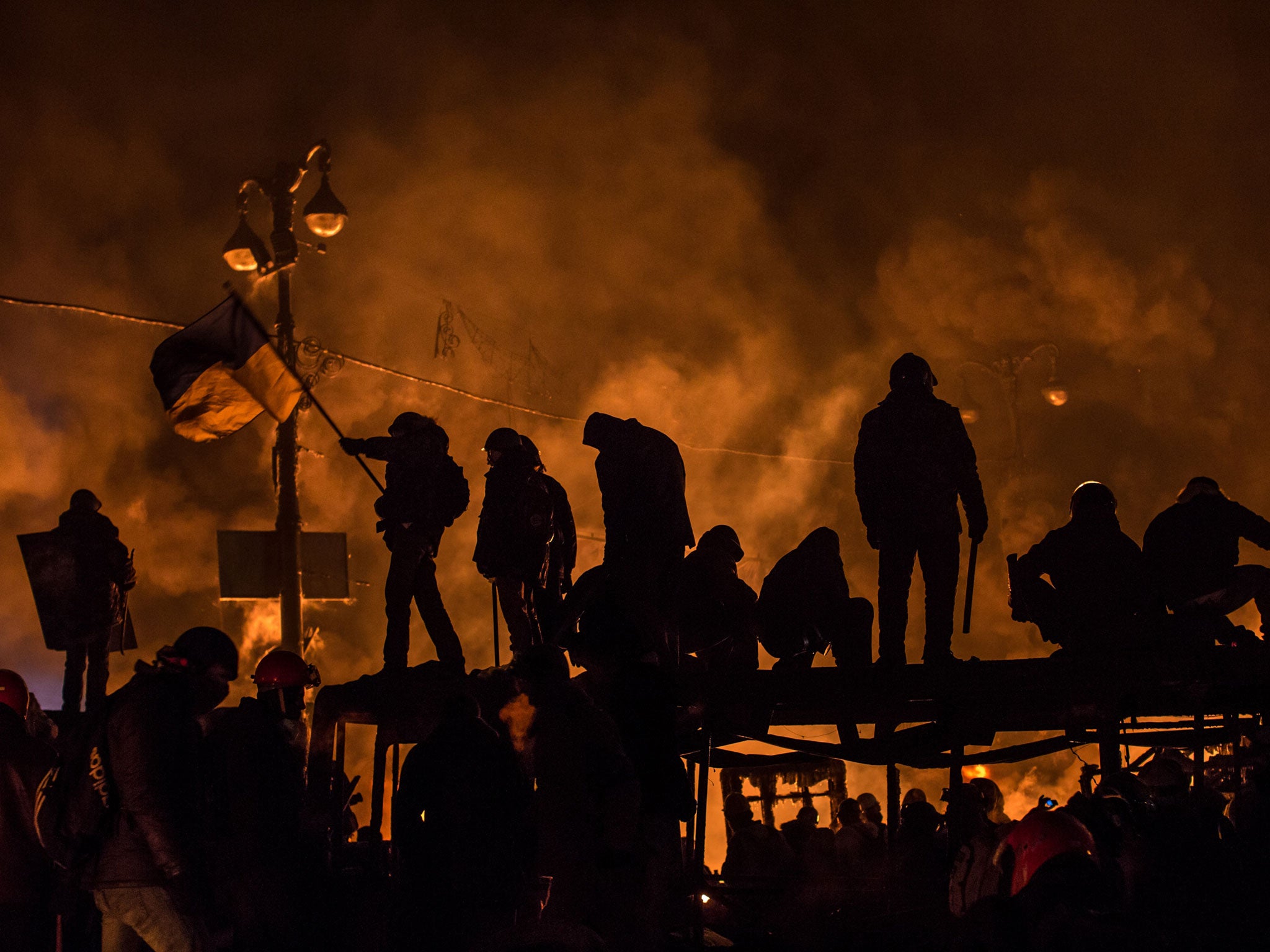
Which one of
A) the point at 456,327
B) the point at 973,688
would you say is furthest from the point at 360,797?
the point at 456,327

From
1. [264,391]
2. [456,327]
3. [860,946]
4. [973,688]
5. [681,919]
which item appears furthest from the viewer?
[456,327]

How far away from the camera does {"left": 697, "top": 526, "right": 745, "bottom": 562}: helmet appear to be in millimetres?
8211

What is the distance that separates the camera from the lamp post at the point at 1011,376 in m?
28.1

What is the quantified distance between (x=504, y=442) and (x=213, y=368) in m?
3.12

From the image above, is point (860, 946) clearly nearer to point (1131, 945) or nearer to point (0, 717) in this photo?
point (1131, 945)

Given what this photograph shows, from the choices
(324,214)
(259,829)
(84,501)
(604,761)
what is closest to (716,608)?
(604,761)

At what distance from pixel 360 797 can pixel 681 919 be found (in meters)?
2.73

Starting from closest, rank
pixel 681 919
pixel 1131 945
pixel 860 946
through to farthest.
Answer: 1. pixel 1131 945
2. pixel 681 919
3. pixel 860 946

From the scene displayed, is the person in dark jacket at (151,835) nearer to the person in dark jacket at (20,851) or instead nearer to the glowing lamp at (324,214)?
the person in dark jacket at (20,851)

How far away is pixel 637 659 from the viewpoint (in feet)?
21.2

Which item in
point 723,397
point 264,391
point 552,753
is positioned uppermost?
point 723,397

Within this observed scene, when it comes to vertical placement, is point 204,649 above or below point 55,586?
below

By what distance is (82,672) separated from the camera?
9695 mm

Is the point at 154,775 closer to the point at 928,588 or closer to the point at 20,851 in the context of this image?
the point at 20,851
